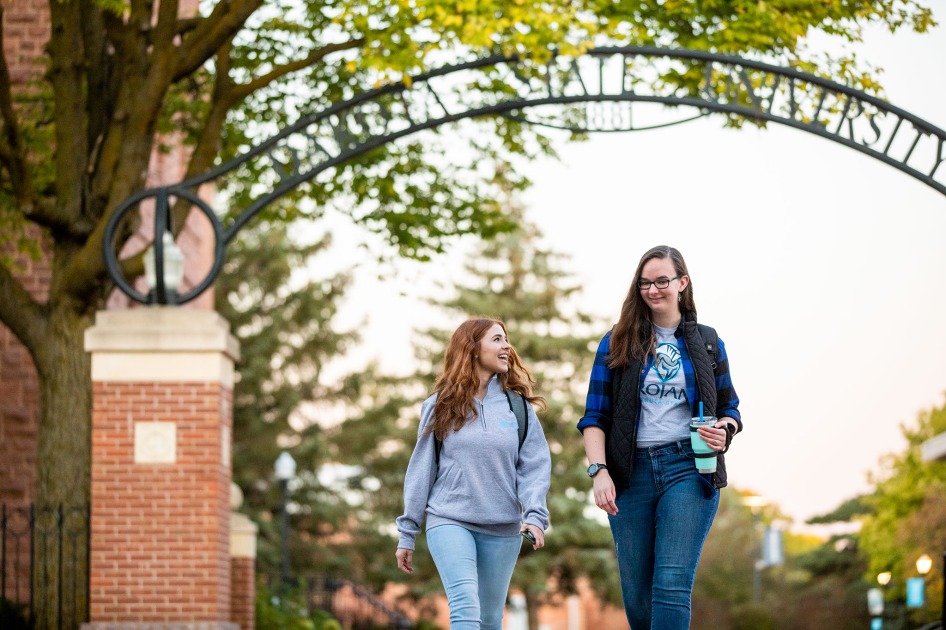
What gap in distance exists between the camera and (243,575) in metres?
16.0

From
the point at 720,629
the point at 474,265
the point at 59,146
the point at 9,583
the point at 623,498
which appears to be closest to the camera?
the point at 623,498

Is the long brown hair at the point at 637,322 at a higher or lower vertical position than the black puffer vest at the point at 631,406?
higher

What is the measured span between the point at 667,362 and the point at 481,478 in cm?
104

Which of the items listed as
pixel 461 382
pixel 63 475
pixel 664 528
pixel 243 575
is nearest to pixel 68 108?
pixel 63 475

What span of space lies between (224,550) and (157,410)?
1.30 metres

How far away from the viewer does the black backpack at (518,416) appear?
21.7 ft

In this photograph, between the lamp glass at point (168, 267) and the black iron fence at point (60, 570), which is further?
the lamp glass at point (168, 267)

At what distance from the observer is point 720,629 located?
51562mm

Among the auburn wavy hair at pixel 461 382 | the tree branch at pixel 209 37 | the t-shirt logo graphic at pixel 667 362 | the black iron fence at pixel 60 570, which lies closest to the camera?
the t-shirt logo graphic at pixel 667 362

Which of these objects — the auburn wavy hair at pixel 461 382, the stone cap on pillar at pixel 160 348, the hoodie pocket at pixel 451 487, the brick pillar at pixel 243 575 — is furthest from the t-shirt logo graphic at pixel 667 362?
the brick pillar at pixel 243 575

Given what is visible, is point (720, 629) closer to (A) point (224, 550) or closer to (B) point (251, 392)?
(B) point (251, 392)

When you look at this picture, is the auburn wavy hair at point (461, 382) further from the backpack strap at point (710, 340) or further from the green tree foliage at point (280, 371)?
the green tree foliage at point (280, 371)

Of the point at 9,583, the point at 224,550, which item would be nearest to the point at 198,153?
the point at 224,550

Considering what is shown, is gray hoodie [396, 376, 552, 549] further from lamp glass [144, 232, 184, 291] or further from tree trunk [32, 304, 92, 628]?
tree trunk [32, 304, 92, 628]
